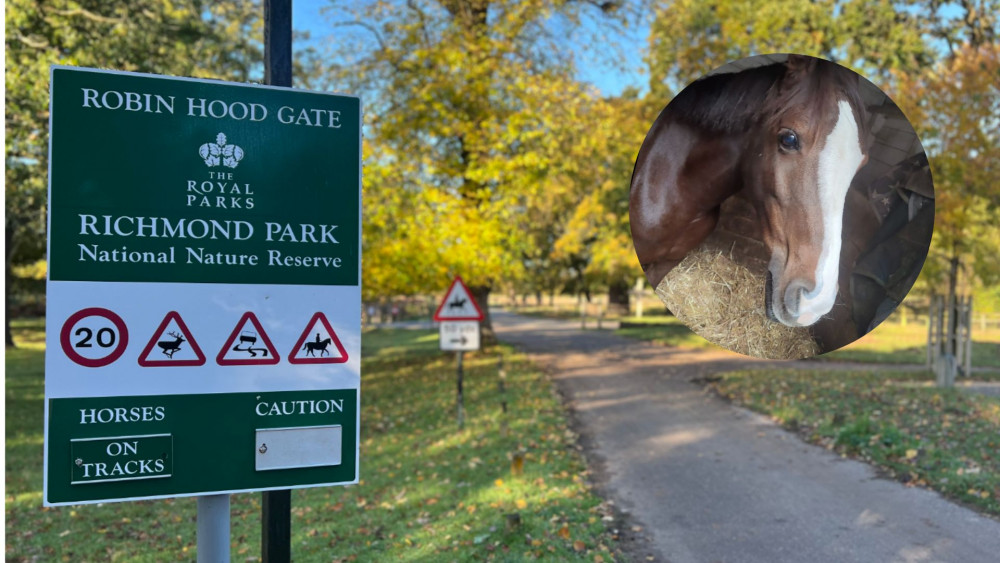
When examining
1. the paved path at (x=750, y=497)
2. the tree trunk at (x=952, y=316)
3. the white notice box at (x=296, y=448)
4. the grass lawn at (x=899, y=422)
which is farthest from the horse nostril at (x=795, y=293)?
the tree trunk at (x=952, y=316)

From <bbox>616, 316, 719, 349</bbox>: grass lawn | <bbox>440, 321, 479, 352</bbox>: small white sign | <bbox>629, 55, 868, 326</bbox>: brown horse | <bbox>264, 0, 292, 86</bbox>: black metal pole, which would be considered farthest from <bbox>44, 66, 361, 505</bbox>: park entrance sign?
<bbox>616, 316, 719, 349</bbox>: grass lawn

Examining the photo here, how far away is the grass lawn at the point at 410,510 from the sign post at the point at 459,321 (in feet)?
3.80

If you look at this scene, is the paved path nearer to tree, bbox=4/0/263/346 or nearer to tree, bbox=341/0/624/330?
tree, bbox=341/0/624/330

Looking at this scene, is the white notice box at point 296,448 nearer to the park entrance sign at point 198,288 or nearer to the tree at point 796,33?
the park entrance sign at point 198,288

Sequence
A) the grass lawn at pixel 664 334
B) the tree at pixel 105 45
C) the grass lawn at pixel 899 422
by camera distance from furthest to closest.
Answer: the grass lawn at pixel 664 334, the tree at pixel 105 45, the grass lawn at pixel 899 422

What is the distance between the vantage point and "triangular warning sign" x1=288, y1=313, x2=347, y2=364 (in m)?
2.71

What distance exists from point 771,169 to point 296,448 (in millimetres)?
1988

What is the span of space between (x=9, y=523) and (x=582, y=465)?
5.60m

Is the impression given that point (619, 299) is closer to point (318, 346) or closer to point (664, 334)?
point (664, 334)

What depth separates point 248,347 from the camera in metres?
2.65

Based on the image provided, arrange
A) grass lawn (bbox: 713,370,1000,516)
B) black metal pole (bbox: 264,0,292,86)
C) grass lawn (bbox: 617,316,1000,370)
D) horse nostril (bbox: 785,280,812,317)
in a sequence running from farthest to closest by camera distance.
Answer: grass lawn (bbox: 617,316,1000,370) < grass lawn (bbox: 713,370,1000,516) < black metal pole (bbox: 264,0,292,86) < horse nostril (bbox: 785,280,812,317)

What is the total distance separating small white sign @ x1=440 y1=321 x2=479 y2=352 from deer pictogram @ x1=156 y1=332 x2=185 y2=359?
783 centimetres

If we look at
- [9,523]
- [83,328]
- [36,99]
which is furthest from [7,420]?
[83,328]

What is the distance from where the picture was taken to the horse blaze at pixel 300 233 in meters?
2.69
